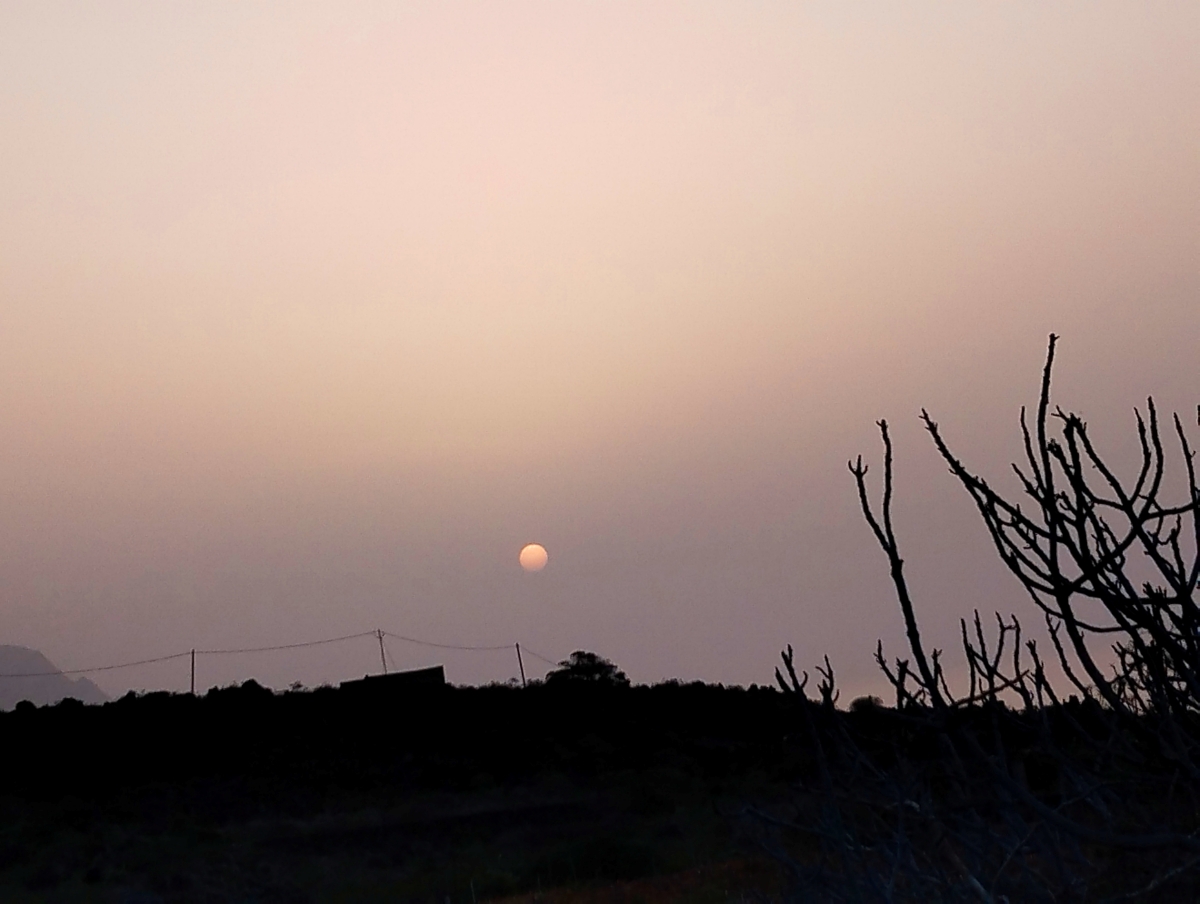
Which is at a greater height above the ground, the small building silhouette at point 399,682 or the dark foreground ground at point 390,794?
the small building silhouette at point 399,682

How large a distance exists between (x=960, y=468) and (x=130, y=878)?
105ft

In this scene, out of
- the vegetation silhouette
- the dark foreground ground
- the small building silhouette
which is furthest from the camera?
the small building silhouette

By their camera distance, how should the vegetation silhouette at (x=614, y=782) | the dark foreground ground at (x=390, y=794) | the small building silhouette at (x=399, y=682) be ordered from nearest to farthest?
1. the vegetation silhouette at (x=614, y=782)
2. the dark foreground ground at (x=390, y=794)
3. the small building silhouette at (x=399, y=682)

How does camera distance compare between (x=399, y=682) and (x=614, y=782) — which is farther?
(x=399, y=682)

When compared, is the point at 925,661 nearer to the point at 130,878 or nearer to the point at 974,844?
the point at 974,844

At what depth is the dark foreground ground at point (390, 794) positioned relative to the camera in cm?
3070

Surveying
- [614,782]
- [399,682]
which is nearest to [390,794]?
[614,782]

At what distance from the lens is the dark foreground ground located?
3070 centimetres

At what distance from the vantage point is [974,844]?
411 centimetres

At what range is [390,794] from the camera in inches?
1650

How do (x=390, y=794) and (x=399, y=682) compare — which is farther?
(x=399, y=682)

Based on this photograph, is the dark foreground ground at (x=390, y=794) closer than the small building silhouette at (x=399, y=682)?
Yes

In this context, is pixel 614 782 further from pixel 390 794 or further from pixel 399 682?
pixel 399 682

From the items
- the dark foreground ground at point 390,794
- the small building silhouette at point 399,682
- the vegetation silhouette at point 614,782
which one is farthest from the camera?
the small building silhouette at point 399,682
